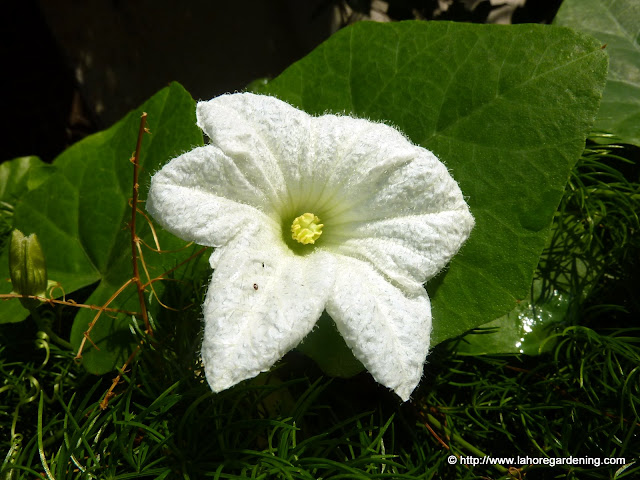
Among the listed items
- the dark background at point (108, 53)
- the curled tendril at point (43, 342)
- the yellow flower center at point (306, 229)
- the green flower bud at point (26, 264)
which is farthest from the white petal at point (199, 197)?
the dark background at point (108, 53)

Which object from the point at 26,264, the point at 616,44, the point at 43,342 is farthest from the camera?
the point at 616,44

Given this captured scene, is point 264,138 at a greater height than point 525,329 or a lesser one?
greater

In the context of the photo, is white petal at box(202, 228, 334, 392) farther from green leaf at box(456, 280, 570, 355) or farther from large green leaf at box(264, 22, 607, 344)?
green leaf at box(456, 280, 570, 355)

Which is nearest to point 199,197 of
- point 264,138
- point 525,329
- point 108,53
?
point 264,138

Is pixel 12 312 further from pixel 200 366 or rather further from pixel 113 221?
pixel 200 366

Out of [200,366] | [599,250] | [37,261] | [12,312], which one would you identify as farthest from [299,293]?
[599,250]

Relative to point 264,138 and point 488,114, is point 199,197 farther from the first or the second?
point 488,114

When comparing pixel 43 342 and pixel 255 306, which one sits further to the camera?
pixel 43 342
